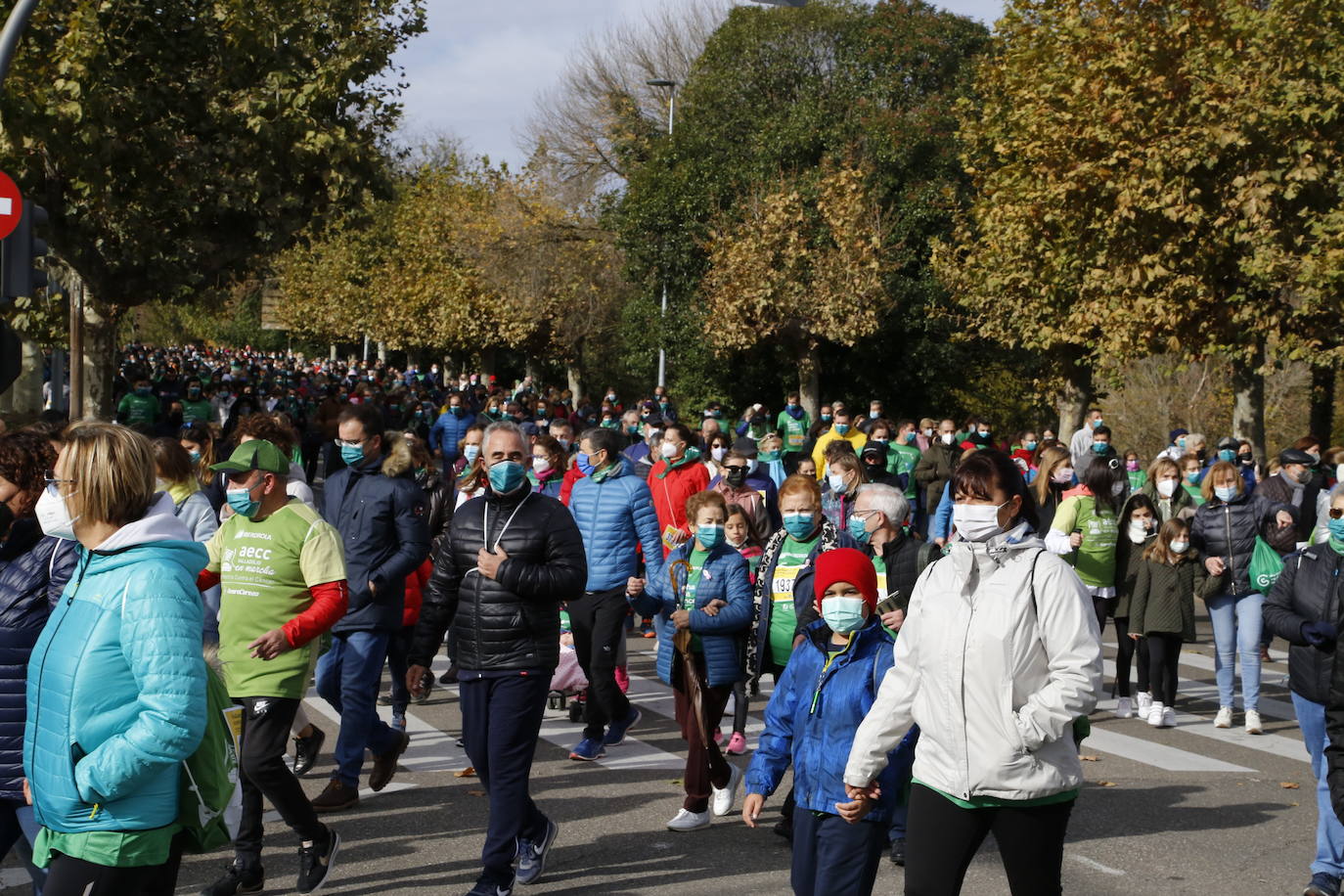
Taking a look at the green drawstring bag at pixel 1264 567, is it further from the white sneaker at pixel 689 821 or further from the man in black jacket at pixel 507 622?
the man in black jacket at pixel 507 622

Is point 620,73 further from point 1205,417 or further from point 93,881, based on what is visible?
point 93,881

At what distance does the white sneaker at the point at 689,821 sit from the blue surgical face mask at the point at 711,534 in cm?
140

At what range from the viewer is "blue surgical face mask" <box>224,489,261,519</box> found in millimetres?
6066

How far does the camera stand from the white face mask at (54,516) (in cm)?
403

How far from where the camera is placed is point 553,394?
108 feet

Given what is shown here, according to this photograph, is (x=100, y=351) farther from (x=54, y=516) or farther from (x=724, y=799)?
(x=54, y=516)

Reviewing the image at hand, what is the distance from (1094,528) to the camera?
10727mm

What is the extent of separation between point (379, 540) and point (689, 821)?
207 centimetres

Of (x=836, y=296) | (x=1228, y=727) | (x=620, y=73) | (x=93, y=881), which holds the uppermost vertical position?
(x=620, y=73)

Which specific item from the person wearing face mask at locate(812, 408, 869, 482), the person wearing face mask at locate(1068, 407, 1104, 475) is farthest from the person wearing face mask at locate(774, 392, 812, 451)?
the person wearing face mask at locate(1068, 407, 1104, 475)

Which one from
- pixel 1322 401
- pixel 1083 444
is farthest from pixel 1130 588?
pixel 1322 401

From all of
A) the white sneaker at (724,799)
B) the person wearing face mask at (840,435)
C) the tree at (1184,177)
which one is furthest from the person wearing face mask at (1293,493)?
the white sneaker at (724,799)

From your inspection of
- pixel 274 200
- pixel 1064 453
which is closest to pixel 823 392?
pixel 274 200

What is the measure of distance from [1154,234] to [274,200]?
12557mm
